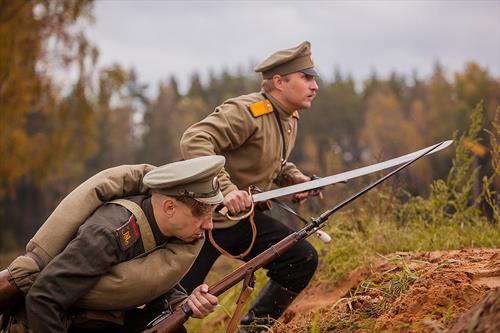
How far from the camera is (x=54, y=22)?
20234 mm

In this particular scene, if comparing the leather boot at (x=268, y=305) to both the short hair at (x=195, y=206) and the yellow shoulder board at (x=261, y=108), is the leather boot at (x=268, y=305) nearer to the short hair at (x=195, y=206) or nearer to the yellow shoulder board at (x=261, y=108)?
the yellow shoulder board at (x=261, y=108)

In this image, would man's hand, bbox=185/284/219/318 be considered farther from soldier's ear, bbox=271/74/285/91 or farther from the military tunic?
soldier's ear, bbox=271/74/285/91

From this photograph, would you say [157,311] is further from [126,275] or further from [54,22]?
[54,22]

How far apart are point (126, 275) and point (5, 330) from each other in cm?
86

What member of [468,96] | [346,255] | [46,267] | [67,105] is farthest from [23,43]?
[468,96]

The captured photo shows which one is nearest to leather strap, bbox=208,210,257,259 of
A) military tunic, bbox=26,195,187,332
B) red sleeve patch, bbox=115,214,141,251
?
red sleeve patch, bbox=115,214,141,251

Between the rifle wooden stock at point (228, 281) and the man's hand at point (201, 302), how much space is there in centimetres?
7

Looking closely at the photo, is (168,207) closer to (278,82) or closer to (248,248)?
(248,248)

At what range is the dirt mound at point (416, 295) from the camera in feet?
10.5

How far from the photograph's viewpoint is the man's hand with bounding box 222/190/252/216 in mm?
3916

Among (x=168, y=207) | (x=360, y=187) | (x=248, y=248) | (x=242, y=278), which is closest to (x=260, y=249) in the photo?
(x=248, y=248)

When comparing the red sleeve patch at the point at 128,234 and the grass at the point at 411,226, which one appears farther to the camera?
the grass at the point at 411,226

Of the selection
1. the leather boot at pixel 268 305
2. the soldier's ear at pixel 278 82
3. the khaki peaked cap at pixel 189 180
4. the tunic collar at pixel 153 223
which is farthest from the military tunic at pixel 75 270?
the soldier's ear at pixel 278 82

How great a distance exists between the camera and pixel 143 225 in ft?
10.8
